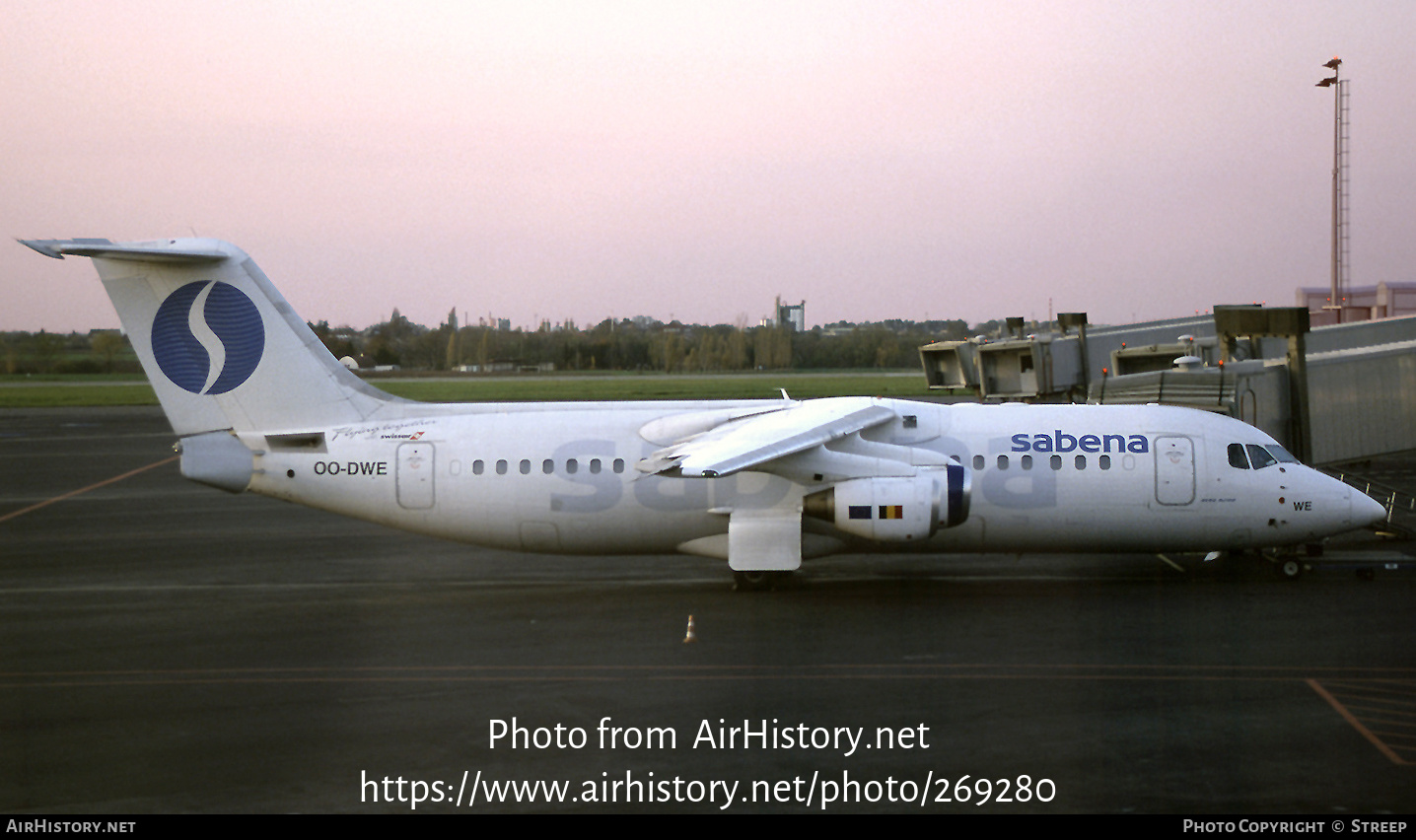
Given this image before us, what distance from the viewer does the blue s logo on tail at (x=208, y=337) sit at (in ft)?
64.3

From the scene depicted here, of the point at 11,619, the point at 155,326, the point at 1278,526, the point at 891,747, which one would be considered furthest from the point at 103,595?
the point at 1278,526

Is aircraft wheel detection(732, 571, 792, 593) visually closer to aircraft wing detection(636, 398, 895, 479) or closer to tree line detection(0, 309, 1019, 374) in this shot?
aircraft wing detection(636, 398, 895, 479)

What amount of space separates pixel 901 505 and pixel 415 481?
8.36 m

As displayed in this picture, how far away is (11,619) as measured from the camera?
18.8 meters

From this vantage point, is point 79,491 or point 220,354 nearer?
point 220,354

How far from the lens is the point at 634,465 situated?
1981 cm

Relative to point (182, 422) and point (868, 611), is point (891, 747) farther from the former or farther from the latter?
point (182, 422)

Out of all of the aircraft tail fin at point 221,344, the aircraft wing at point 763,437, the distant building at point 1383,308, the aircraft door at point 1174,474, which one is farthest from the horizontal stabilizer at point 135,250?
the distant building at point 1383,308

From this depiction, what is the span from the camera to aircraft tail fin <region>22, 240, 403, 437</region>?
764 inches

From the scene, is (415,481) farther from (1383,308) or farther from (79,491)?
(1383,308)

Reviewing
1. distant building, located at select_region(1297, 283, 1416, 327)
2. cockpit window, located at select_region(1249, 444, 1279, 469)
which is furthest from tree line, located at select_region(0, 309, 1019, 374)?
cockpit window, located at select_region(1249, 444, 1279, 469)

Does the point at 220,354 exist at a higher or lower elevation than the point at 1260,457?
higher

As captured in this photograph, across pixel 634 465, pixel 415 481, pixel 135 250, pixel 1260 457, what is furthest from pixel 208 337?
pixel 1260 457

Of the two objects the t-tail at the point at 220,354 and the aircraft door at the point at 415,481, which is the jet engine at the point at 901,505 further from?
the t-tail at the point at 220,354
